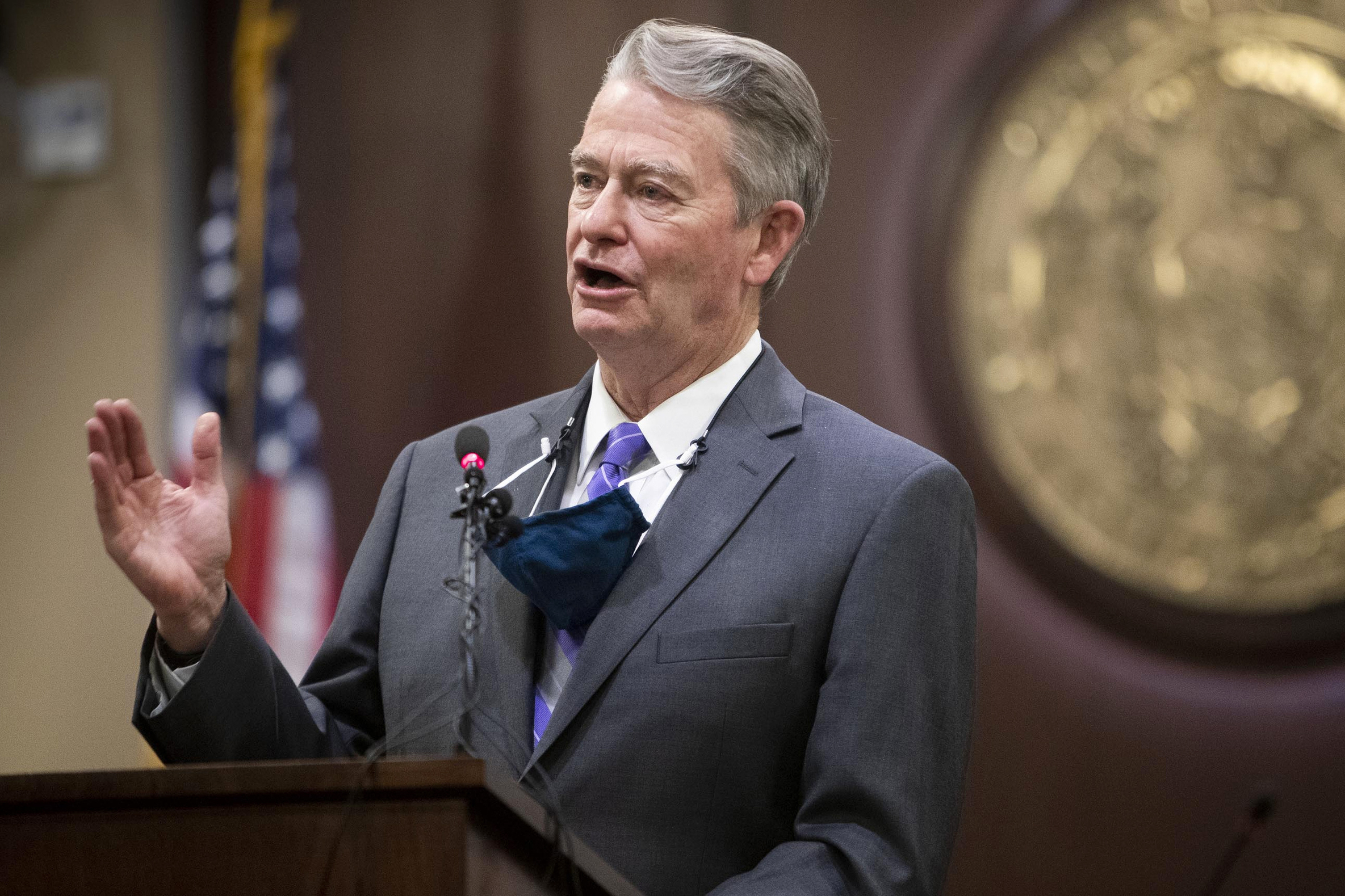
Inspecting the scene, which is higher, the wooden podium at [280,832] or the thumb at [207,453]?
the thumb at [207,453]

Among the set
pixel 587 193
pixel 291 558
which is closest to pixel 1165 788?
pixel 587 193

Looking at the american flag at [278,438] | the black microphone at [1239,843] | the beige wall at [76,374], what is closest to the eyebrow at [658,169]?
the black microphone at [1239,843]

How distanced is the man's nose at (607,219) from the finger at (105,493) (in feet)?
2.47

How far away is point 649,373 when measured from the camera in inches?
79.0

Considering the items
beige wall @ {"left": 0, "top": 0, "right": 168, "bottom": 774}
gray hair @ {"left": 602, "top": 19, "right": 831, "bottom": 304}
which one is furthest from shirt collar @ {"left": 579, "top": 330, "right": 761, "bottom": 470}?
beige wall @ {"left": 0, "top": 0, "right": 168, "bottom": 774}

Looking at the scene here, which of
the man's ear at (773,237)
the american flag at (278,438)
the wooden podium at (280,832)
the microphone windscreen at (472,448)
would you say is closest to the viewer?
the wooden podium at (280,832)

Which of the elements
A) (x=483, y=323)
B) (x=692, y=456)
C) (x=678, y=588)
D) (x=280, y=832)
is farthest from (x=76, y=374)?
(x=280, y=832)

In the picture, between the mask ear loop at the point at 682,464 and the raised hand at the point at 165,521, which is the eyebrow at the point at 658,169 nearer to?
the mask ear loop at the point at 682,464

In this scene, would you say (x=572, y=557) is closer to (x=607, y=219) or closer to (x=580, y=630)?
(x=580, y=630)

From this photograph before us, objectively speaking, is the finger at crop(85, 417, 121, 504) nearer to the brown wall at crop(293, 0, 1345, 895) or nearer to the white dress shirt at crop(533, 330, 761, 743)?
the white dress shirt at crop(533, 330, 761, 743)

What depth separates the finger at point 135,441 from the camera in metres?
1.54

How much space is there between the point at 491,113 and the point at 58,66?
169cm

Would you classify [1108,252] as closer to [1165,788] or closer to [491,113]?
[1165,788]

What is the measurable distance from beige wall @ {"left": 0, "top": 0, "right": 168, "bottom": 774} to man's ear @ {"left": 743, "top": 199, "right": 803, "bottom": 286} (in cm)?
288
